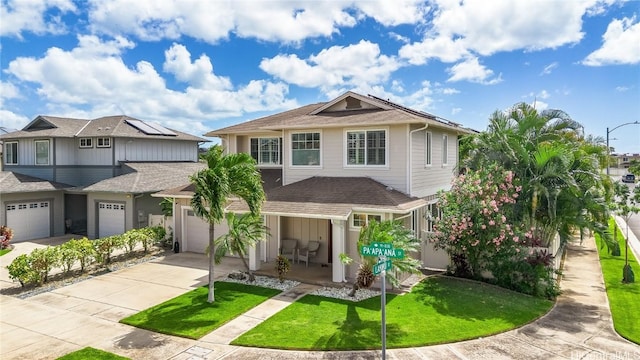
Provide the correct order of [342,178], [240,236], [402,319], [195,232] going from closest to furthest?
[402,319] → [240,236] → [342,178] → [195,232]

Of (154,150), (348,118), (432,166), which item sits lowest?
(432,166)

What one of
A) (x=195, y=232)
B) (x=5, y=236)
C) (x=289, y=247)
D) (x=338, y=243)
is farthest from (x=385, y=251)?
(x=5, y=236)

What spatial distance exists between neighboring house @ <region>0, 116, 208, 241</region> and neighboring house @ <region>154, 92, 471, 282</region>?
4292 mm

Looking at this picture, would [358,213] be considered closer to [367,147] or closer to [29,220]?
[367,147]

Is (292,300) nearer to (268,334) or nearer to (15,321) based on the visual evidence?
(268,334)

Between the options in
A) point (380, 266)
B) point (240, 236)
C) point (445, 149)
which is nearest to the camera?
point (380, 266)

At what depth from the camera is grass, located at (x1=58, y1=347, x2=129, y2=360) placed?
8.47 metres

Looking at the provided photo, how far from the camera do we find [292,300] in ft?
39.7

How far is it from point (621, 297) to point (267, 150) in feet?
48.9

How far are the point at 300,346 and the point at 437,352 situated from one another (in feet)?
9.81

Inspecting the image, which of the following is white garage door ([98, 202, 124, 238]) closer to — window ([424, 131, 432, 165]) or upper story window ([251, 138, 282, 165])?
upper story window ([251, 138, 282, 165])

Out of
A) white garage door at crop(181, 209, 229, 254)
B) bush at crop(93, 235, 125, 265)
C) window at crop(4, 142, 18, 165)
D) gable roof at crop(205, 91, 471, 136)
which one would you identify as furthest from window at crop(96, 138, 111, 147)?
bush at crop(93, 235, 125, 265)

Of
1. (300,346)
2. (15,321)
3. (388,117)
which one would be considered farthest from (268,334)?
(388,117)

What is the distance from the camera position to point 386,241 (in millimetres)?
10992
